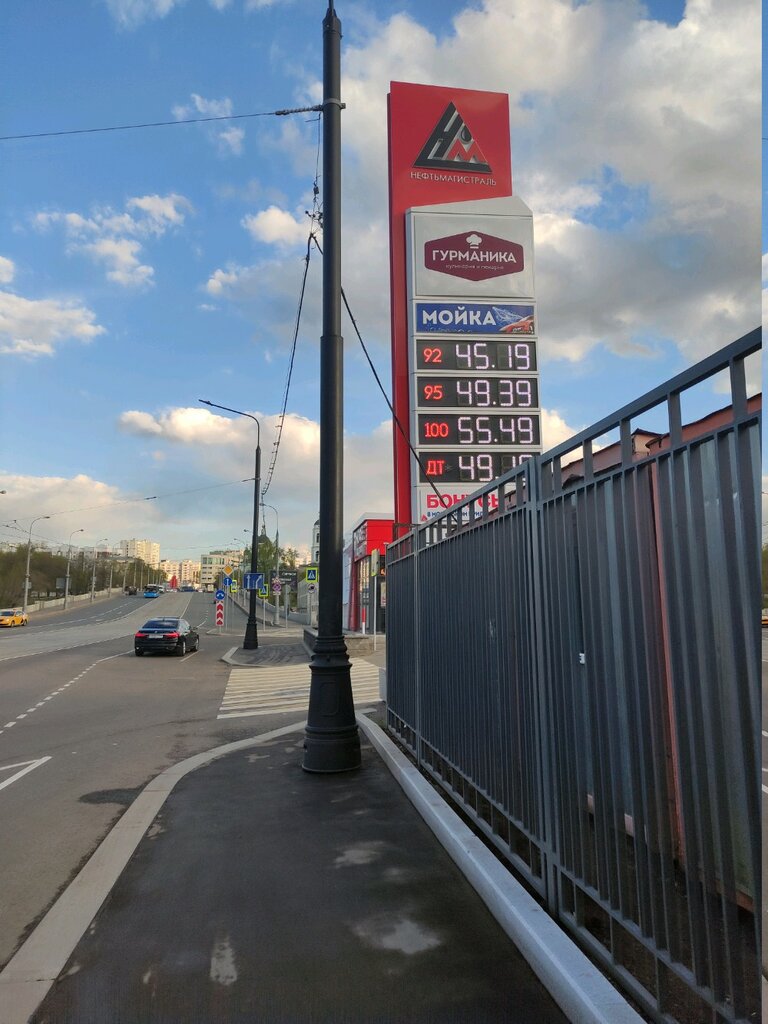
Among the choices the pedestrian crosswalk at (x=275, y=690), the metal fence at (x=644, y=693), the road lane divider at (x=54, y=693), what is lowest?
the pedestrian crosswalk at (x=275, y=690)

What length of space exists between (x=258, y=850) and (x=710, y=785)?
3.46 meters

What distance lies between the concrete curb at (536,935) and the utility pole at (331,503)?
6.50 feet

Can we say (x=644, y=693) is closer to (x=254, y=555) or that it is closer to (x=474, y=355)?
(x=474, y=355)

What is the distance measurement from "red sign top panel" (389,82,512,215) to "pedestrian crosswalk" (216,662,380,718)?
11.4 meters

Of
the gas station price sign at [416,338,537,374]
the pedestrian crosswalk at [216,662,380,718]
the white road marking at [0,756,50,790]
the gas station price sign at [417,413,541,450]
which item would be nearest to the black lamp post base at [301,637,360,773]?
the white road marking at [0,756,50,790]

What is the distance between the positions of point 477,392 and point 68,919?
523 inches

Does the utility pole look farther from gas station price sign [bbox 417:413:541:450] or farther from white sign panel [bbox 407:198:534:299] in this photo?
white sign panel [bbox 407:198:534:299]

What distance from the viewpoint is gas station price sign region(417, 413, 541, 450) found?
Answer: 50.7 feet

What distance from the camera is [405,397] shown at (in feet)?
53.4

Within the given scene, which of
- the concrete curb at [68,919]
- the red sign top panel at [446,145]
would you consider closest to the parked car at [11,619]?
the red sign top panel at [446,145]

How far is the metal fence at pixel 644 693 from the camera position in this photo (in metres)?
2.18

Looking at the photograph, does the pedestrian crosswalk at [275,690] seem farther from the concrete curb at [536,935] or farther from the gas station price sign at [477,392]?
the concrete curb at [536,935]

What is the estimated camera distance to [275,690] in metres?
15.5

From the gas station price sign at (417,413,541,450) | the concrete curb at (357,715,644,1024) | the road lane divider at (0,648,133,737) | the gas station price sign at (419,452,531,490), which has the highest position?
the gas station price sign at (417,413,541,450)
